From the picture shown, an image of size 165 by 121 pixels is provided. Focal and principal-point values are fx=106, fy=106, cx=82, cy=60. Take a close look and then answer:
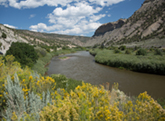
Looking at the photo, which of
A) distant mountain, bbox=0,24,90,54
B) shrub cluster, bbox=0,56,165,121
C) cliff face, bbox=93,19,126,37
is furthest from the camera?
cliff face, bbox=93,19,126,37

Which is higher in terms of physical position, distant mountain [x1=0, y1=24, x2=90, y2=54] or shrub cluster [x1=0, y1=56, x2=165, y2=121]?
distant mountain [x1=0, y1=24, x2=90, y2=54]

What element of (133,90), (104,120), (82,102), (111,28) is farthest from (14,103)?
(111,28)

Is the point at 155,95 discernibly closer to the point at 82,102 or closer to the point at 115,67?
the point at 82,102

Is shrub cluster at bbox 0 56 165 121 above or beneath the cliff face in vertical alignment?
beneath

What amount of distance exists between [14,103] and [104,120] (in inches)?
114

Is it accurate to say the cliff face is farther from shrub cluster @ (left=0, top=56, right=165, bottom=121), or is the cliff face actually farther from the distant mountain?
shrub cluster @ (left=0, top=56, right=165, bottom=121)

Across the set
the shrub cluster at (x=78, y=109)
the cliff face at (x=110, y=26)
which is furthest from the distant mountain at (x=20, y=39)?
the cliff face at (x=110, y=26)

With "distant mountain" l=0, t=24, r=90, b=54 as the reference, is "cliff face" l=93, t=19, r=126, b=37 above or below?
above

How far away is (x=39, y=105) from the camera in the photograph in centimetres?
336

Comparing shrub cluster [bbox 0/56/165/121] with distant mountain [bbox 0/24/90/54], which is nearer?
shrub cluster [bbox 0/56/165/121]

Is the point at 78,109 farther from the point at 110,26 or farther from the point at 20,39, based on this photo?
the point at 110,26

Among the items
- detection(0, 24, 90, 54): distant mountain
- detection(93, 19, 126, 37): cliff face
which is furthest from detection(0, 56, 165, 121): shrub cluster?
detection(93, 19, 126, 37): cliff face

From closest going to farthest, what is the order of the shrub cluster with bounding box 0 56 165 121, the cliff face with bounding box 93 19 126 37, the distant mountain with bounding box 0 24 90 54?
1. the shrub cluster with bounding box 0 56 165 121
2. the distant mountain with bounding box 0 24 90 54
3. the cliff face with bounding box 93 19 126 37

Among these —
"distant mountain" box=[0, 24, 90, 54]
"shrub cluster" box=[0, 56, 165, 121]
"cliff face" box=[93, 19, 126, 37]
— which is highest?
"cliff face" box=[93, 19, 126, 37]
